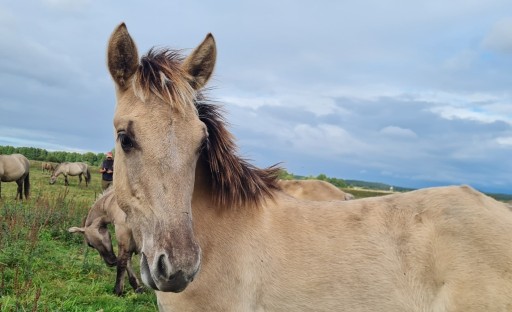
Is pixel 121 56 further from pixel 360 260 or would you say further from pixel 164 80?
pixel 360 260

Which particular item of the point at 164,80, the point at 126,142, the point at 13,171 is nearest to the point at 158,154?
the point at 126,142

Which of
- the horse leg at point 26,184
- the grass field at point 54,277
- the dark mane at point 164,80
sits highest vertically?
the dark mane at point 164,80

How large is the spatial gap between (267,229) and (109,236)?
5.74 m

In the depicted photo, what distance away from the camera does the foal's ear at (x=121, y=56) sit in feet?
9.76

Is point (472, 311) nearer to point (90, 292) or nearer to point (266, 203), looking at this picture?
point (266, 203)

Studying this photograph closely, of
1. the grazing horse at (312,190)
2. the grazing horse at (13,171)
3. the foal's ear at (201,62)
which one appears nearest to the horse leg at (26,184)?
the grazing horse at (13,171)

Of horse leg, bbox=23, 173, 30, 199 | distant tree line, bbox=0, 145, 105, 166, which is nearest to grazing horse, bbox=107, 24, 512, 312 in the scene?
horse leg, bbox=23, 173, 30, 199

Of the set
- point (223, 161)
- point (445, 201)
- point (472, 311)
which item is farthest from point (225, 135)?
point (472, 311)

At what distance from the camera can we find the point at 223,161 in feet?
10.2

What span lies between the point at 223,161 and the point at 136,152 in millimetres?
708

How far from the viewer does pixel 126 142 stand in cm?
273

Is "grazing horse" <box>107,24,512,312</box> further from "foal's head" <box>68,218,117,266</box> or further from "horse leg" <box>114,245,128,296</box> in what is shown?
"foal's head" <box>68,218,117,266</box>

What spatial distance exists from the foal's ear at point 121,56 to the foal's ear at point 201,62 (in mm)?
414

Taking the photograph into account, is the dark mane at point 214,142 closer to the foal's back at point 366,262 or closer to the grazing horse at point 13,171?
the foal's back at point 366,262
